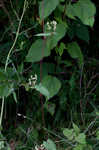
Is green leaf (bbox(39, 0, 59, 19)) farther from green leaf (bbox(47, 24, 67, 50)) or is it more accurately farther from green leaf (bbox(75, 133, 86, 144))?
green leaf (bbox(75, 133, 86, 144))

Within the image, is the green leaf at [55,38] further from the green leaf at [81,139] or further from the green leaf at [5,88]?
the green leaf at [81,139]

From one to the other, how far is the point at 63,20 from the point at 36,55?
21 cm

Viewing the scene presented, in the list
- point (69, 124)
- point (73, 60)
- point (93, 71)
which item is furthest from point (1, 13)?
point (69, 124)

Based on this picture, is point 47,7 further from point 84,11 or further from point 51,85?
point 51,85

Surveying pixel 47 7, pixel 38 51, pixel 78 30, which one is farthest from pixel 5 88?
pixel 78 30

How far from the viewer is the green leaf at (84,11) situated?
3.66ft

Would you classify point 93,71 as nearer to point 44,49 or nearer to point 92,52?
point 92,52

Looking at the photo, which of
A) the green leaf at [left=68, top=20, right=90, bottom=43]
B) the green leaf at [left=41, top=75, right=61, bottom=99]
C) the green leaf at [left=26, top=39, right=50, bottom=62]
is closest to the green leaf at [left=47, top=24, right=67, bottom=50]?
the green leaf at [left=26, top=39, right=50, bottom=62]

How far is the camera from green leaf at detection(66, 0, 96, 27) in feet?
3.66

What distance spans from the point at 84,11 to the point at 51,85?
32cm

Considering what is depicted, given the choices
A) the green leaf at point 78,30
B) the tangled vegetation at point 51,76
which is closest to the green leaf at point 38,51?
the tangled vegetation at point 51,76

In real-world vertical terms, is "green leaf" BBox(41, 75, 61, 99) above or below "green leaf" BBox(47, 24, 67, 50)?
below

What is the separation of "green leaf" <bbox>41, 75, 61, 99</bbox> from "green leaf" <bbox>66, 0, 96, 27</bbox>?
27 centimetres

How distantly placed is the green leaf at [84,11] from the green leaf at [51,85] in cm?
27
